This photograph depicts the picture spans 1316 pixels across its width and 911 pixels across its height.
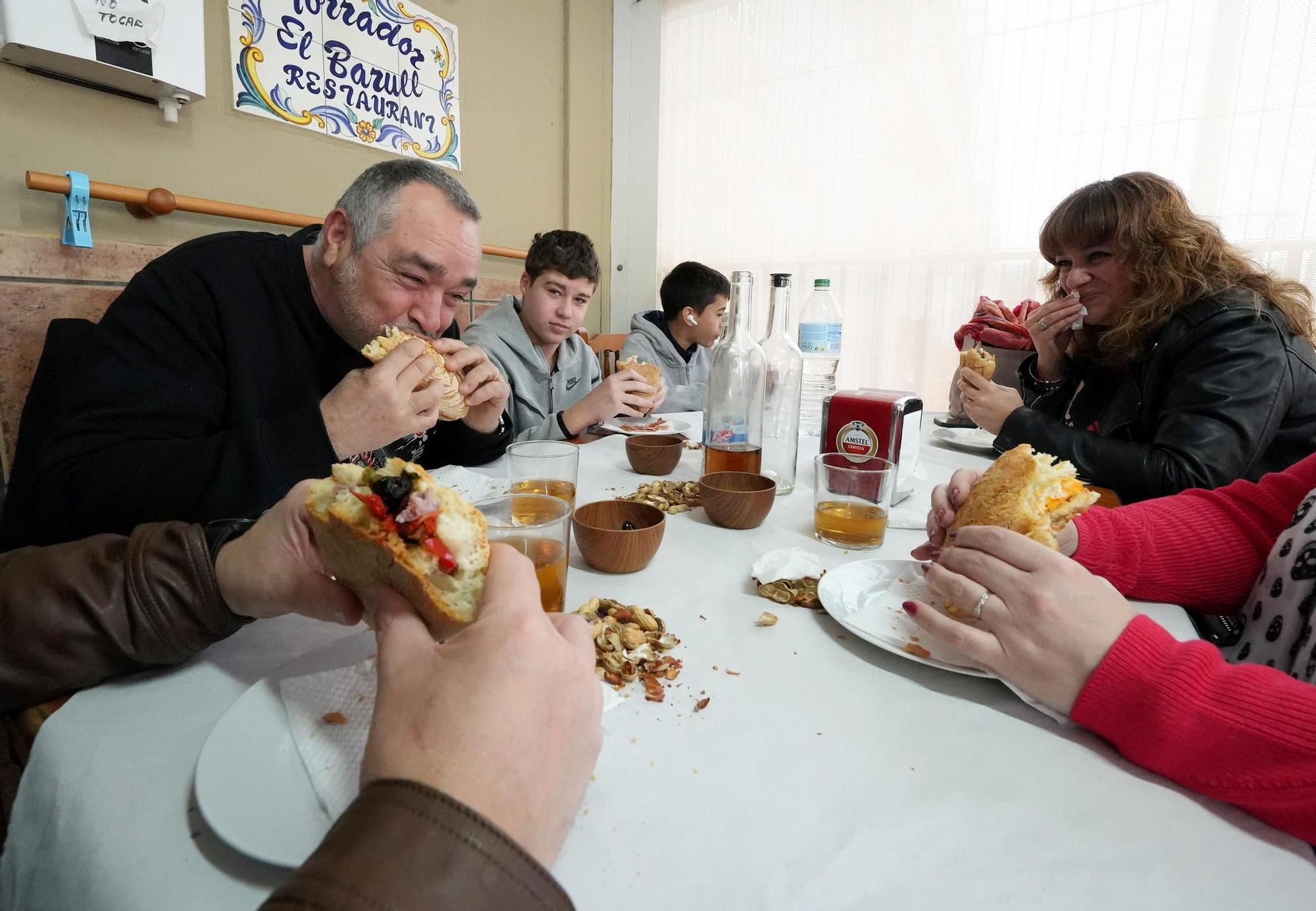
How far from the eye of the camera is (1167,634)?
63 centimetres

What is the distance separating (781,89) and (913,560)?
3805 millimetres

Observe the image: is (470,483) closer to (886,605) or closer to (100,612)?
(100,612)

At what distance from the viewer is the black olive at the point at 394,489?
0.59 metres

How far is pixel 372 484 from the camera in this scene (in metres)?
0.61

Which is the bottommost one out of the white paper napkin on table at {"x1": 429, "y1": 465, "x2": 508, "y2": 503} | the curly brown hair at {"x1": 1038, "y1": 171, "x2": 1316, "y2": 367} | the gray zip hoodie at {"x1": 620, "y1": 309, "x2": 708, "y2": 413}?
the white paper napkin on table at {"x1": 429, "y1": 465, "x2": 508, "y2": 503}

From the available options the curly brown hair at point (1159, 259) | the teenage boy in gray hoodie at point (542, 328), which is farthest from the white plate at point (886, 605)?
the teenage boy in gray hoodie at point (542, 328)

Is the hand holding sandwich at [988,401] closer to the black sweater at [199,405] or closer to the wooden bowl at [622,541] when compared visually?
the wooden bowl at [622,541]

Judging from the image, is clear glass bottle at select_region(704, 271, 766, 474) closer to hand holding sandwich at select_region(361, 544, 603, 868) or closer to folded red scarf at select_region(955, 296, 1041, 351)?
hand holding sandwich at select_region(361, 544, 603, 868)

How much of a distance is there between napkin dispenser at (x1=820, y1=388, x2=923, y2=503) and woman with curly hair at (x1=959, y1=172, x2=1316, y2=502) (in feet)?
1.52

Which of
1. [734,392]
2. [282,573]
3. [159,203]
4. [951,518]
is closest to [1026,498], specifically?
[951,518]

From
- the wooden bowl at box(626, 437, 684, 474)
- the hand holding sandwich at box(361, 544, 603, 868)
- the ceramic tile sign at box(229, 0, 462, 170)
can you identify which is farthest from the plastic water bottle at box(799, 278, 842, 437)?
the ceramic tile sign at box(229, 0, 462, 170)

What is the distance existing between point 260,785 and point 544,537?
37 cm

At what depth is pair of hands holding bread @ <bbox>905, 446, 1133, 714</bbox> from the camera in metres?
0.62

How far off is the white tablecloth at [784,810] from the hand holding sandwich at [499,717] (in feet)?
0.24
